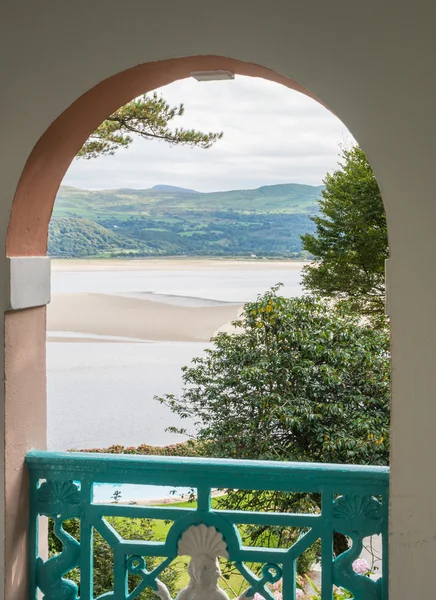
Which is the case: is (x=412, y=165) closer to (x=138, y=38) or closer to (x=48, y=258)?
(x=138, y=38)

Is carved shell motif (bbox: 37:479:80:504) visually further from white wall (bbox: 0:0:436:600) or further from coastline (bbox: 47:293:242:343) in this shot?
coastline (bbox: 47:293:242:343)

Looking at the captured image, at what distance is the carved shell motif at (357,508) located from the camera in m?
1.96

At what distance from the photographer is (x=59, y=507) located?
7.04 feet

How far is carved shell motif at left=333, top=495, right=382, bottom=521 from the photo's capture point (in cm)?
196

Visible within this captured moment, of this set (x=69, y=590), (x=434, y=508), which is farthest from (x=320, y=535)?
(x=69, y=590)

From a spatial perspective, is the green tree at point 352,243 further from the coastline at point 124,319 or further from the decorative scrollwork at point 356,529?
the decorative scrollwork at point 356,529

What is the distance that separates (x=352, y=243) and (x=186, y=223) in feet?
7.42

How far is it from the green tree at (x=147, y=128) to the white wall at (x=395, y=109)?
14.7 ft

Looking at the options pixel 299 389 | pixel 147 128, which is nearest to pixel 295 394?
pixel 299 389

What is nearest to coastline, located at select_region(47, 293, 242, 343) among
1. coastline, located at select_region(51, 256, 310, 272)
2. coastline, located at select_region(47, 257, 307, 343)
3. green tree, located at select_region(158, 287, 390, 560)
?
coastline, located at select_region(47, 257, 307, 343)

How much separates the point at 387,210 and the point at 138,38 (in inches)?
33.4

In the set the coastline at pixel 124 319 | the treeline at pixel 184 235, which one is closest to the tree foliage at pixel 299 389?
the treeline at pixel 184 235

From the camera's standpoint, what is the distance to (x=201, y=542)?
203 centimetres

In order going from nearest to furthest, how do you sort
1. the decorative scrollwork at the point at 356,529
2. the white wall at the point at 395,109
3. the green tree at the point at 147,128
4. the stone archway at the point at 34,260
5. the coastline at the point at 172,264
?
the white wall at the point at 395,109, the decorative scrollwork at the point at 356,529, the stone archway at the point at 34,260, the green tree at the point at 147,128, the coastline at the point at 172,264
